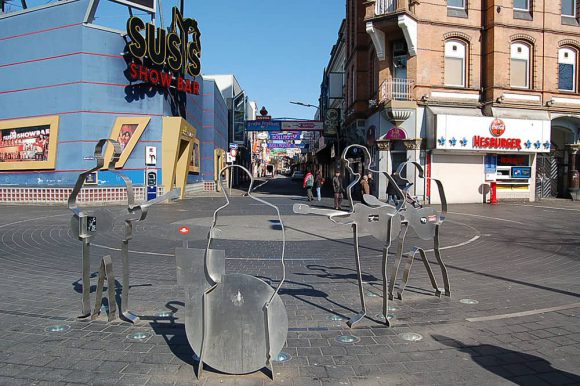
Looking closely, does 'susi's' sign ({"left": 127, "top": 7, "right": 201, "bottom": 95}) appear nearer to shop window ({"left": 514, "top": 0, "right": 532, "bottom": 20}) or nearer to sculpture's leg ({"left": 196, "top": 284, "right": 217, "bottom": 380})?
shop window ({"left": 514, "top": 0, "right": 532, "bottom": 20})

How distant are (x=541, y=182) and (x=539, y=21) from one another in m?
8.47

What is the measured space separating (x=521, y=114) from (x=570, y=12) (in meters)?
6.51

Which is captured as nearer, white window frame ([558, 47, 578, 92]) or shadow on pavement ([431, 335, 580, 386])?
shadow on pavement ([431, 335, 580, 386])

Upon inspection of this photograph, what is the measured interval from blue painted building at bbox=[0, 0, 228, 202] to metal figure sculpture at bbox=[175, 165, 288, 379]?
57.5ft

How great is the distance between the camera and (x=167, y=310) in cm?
520

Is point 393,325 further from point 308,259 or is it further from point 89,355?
point 308,259

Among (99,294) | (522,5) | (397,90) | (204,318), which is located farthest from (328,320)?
(522,5)

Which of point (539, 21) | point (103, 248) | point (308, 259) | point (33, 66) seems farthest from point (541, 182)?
point (33, 66)

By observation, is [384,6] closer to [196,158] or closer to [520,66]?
[520,66]

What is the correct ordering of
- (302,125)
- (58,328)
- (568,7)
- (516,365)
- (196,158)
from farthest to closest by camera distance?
1. (302,125)
2. (196,158)
3. (568,7)
4. (58,328)
5. (516,365)

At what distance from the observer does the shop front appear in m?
21.3

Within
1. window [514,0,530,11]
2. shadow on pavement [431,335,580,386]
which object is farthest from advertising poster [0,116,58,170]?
window [514,0,530,11]

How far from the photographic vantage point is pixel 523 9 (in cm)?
2284

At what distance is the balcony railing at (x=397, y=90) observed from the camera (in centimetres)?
2189
